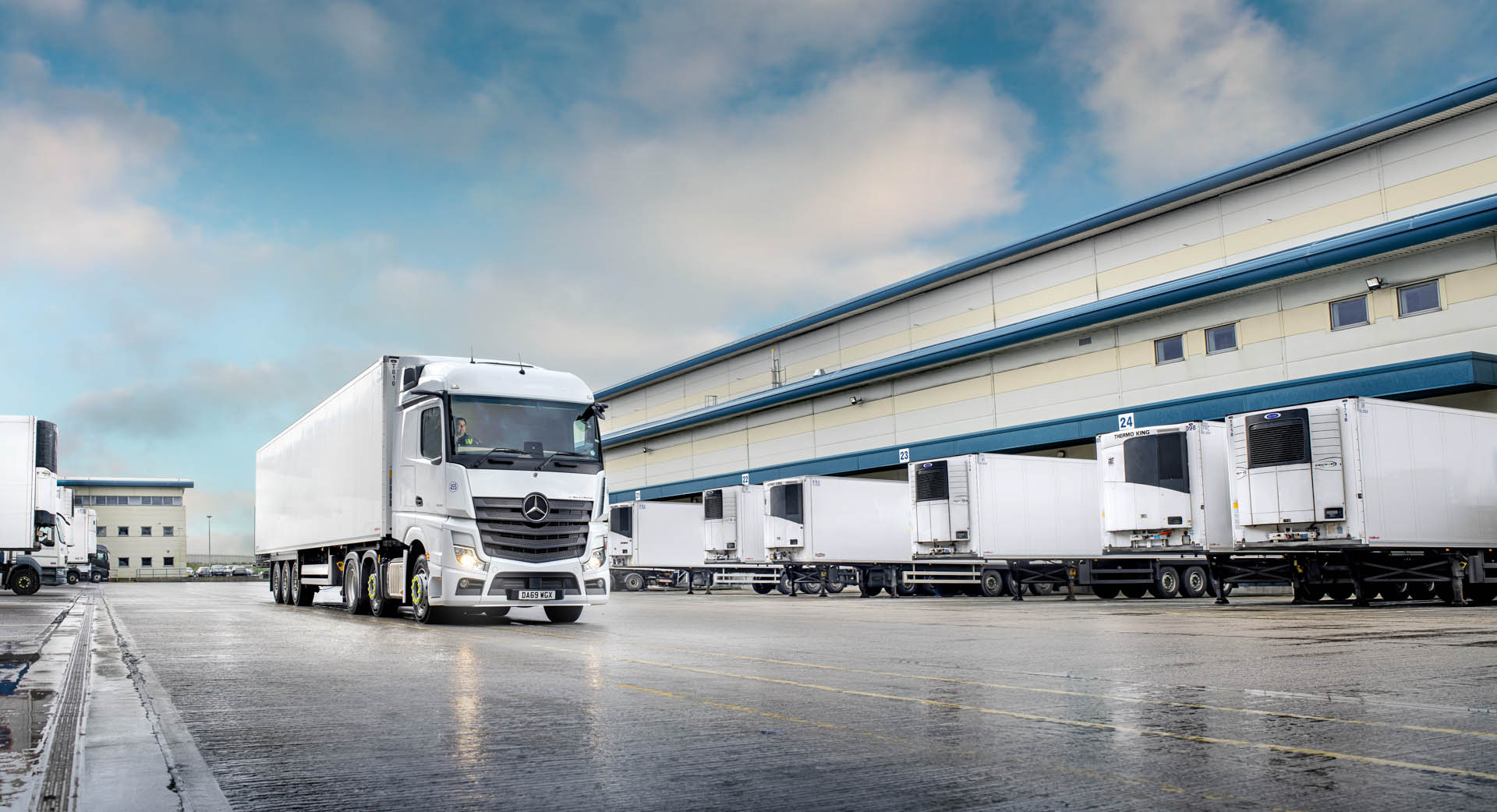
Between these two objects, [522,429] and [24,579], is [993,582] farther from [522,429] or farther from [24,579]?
[24,579]

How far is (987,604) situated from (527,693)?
1893 cm

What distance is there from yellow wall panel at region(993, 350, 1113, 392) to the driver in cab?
2089 centimetres

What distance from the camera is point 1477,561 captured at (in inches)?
831

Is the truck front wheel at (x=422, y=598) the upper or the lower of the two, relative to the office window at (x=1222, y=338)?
lower

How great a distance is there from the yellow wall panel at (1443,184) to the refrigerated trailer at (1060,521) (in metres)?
7.76

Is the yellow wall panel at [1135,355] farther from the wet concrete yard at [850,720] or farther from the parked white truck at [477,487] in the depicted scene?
the parked white truck at [477,487]

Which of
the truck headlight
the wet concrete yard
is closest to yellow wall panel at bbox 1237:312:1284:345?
the wet concrete yard

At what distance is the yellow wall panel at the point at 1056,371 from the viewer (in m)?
32.1

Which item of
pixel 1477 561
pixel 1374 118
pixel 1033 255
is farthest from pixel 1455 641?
pixel 1033 255

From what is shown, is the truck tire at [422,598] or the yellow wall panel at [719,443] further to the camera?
the yellow wall panel at [719,443]

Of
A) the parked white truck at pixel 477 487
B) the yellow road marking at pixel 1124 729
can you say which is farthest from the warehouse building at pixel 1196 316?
the yellow road marking at pixel 1124 729

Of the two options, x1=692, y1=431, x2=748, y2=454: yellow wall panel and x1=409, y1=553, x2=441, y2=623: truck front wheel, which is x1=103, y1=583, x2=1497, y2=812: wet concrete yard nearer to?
x1=409, y1=553, x2=441, y2=623: truck front wheel

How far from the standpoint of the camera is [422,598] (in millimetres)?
17375

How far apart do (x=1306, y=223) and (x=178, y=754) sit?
28762 millimetres
